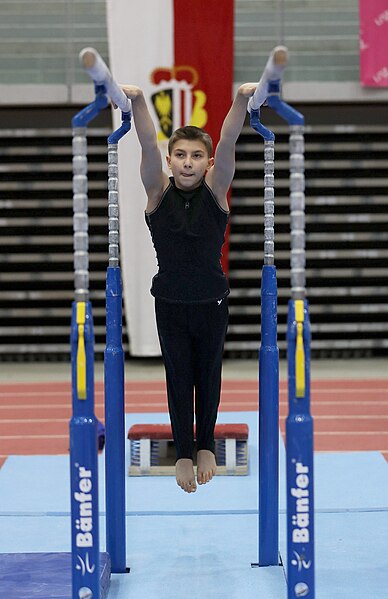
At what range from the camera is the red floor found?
617cm

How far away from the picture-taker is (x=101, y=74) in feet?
8.74

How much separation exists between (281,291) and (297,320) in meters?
7.40

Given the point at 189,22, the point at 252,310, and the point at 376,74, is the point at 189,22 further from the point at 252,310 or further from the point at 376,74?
the point at 252,310

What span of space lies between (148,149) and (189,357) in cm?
90

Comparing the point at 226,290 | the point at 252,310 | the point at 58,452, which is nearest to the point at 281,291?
the point at 252,310

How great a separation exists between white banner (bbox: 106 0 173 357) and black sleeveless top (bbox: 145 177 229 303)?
532cm

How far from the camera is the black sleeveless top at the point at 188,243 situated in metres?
3.49

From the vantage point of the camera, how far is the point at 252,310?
992 cm

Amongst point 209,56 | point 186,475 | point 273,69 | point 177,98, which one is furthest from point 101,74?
point 209,56

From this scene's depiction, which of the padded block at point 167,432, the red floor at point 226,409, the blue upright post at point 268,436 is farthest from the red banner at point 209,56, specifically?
the blue upright post at point 268,436

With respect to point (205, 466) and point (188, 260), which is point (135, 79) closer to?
point (188, 260)

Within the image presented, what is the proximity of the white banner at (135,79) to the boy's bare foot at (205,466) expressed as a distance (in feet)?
17.4

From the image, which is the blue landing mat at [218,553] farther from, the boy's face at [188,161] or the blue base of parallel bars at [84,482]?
the boy's face at [188,161]

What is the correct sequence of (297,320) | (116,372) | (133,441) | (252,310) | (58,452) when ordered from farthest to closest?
(252,310) → (58,452) → (133,441) → (116,372) → (297,320)
